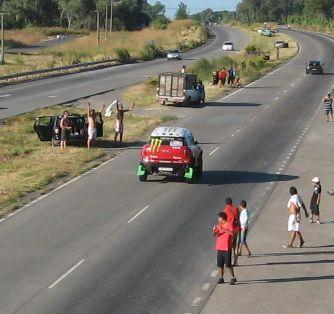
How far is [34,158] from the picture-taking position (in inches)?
1253

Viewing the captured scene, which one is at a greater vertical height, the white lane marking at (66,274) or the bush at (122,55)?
the white lane marking at (66,274)

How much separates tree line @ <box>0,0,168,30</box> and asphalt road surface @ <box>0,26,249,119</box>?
71927 millimetres

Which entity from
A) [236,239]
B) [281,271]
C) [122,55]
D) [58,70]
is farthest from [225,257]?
[122,55]

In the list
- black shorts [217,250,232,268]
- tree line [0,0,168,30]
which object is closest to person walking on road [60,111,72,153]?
black shorts [217,250,232,268]

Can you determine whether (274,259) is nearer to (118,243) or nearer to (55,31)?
(118,243)

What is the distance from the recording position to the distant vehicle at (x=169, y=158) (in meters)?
26.8

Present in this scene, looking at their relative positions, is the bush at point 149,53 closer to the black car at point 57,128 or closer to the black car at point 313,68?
the black car at point 313,68

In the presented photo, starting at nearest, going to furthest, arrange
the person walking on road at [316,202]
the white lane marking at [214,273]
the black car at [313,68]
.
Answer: the white lane marking at [214,273], the person walking on road at [316,202], the black car at [313,68]

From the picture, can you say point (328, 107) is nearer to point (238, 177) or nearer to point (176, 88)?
point (176, 88)

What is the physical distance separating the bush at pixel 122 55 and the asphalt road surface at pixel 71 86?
2061 mm

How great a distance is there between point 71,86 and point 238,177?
37809mm

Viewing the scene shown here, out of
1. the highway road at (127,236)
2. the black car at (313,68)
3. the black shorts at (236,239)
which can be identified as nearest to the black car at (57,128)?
the highway road at (127,236)

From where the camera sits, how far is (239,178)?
93.8 ft

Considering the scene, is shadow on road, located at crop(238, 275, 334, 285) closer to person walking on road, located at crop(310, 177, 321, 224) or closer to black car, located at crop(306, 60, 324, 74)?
person walking on road, located at crop(310, 177, 321, 224)
